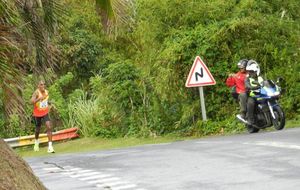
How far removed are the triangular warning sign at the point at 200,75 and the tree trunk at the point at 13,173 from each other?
11122 millimetres

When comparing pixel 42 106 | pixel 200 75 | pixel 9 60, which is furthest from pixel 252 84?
pixel 9 60

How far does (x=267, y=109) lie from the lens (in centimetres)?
1473

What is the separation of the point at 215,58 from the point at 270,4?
222 cm

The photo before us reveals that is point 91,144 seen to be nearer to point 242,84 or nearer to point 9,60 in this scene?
point 242,84

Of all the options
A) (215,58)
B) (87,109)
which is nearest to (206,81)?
(215,58)

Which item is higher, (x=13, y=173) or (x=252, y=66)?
(x=252, y=66)

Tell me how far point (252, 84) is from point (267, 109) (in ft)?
2.10

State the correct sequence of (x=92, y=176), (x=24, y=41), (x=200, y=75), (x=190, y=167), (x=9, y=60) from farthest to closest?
(x=200, y=75)
(x=190, y=167)
(x=92, y=176)
(x=24, y=41)
(x=9, y=60)

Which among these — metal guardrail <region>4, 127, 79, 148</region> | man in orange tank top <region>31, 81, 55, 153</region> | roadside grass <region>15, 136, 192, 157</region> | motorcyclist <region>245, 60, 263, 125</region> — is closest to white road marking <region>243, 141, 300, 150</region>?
motorcyclist <region>245, 60, 263, 125</region>

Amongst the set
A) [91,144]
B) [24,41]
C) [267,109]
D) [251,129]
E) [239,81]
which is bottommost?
[91,144]

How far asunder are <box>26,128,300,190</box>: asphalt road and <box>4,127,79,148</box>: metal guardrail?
7910mm

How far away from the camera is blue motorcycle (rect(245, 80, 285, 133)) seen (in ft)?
47.4

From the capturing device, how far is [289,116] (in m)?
16.8

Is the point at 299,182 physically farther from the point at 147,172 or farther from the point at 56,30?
the point at 56,30
